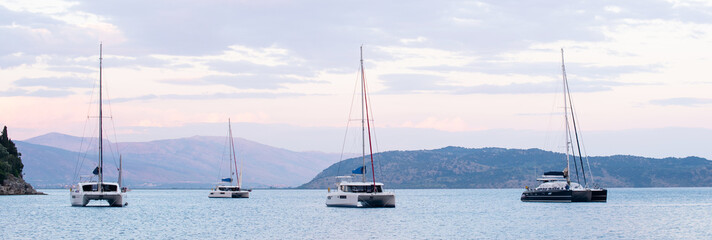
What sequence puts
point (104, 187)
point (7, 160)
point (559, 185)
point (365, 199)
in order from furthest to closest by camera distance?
1. point (7, 160)
2. point (559, 185)
3. point (104, 187)
4. point (365, 199)

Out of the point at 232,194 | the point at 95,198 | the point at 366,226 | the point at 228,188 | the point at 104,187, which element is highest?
the point at 228,188

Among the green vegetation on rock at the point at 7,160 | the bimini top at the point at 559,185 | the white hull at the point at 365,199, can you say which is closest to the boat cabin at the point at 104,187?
the white hull at the point at 365,199

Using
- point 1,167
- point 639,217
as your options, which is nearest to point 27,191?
point 1,167

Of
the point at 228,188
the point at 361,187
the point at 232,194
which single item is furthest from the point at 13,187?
the point at 361,187

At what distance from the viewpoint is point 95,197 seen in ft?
325

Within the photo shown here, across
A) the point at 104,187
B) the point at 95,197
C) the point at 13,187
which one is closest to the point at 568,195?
the point at 104,187

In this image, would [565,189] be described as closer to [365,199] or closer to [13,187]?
[365,199]

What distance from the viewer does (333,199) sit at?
325 feet

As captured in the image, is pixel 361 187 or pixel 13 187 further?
pixel 13 187

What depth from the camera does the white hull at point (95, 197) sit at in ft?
326

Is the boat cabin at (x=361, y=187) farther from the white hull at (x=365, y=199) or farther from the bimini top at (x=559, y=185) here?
the bimini top at (x=559, y=185)

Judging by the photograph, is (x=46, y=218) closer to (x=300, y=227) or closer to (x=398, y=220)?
(x=300, y=227)

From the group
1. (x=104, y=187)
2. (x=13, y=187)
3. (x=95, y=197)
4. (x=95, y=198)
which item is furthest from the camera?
(x=13, y=187)

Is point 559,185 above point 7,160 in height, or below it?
below
